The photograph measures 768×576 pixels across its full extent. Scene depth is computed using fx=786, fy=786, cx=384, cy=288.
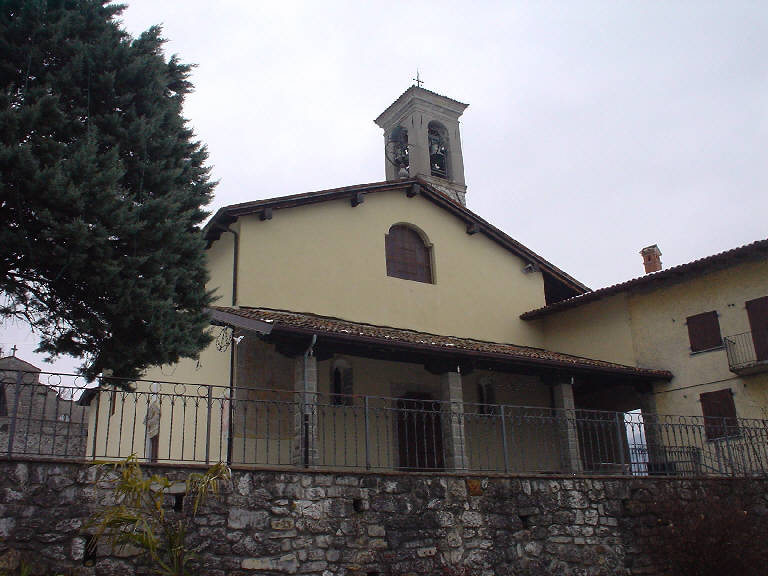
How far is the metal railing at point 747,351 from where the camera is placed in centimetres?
1542

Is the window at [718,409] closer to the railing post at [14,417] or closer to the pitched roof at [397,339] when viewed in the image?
the pitched roof at [397,339]

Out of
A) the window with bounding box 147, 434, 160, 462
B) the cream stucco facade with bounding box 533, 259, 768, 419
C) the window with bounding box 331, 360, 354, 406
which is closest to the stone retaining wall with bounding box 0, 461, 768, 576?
Answer: the cream stucco facade with bounding box 533, 259, 768, 419

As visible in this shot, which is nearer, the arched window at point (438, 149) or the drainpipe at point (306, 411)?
the drainpipe at point (306, 411)

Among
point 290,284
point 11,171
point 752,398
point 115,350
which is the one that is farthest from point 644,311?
point 11,171

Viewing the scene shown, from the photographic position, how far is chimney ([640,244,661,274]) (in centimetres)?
2112

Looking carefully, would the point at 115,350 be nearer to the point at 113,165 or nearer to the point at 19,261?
the point at 19,261

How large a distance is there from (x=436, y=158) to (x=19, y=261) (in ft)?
55.2

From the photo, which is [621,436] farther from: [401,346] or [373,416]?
[373,416]

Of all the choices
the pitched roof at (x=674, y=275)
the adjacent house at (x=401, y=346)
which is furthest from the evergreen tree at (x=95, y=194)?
the pitched roof at (x=674, y=275)

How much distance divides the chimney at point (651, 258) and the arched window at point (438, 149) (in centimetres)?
Result: 627

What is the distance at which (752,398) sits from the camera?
15633 mm

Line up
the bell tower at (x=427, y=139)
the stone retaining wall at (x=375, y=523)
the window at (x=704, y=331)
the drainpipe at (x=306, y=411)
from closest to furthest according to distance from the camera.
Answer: the stone retaining wall at (x=375, y=523), the drainpipe at (x=306, y=411), the window at (x=704, y=331), the bell tower at (x=427, y=139)

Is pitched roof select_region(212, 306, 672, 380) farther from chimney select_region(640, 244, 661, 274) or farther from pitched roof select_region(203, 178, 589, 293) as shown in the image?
chimney select_region(640, 244, 661, 274)

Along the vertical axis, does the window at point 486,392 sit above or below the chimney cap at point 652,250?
below
